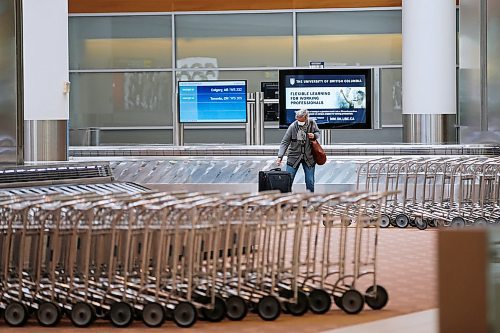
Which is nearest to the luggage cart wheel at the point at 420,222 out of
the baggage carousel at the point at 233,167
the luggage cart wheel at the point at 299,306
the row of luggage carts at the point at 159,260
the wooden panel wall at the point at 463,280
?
the baggage carousel at the point at 233,167

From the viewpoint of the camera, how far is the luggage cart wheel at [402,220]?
19.4 meters

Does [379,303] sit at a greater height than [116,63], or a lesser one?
lesser

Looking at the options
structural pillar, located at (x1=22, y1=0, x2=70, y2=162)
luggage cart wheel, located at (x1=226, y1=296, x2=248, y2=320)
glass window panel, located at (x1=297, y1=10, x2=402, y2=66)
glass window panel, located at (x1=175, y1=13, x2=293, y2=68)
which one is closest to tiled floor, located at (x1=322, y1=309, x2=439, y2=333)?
luggage cart wheel, located at (x1=226, y1=296, x2=248, y2=320)

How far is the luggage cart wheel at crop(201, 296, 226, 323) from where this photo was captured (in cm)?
1096

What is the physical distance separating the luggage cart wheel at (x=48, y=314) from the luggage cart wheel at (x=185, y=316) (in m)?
1.08

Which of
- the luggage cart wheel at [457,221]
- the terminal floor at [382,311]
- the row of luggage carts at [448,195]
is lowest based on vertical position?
the terminal floor at [382,311]

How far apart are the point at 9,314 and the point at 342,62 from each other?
21.8 meters

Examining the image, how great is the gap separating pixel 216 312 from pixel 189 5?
71.1ft

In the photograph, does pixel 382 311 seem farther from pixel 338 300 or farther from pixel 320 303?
pixel 320 303

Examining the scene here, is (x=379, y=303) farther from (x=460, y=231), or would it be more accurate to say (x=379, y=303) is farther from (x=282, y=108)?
(x=282, y=108)

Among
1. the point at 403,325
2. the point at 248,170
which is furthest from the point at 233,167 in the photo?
the point at 403,325

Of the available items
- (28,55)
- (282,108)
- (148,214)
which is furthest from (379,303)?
(282,108)

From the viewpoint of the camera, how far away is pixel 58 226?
36.2 feet

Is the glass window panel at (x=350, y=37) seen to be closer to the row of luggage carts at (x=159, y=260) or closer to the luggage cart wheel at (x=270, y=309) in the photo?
the row of luggage carts at (x=159, y=260)
